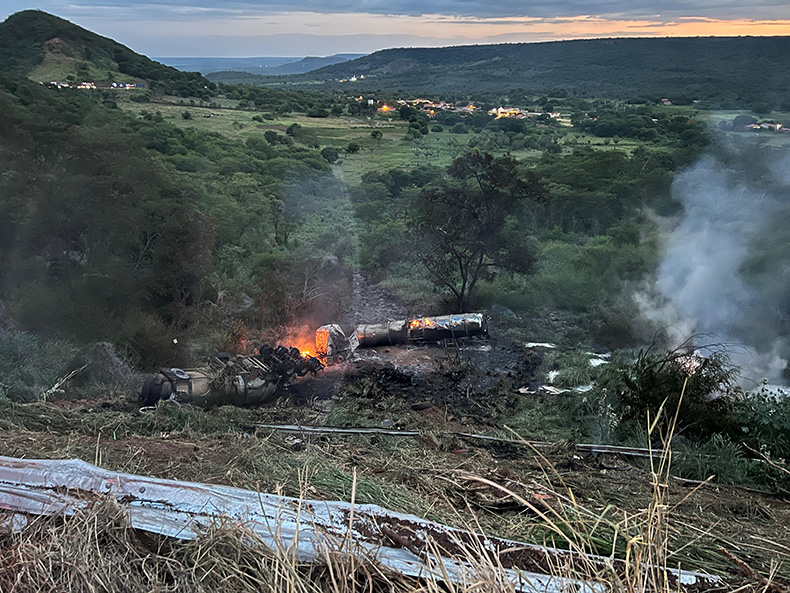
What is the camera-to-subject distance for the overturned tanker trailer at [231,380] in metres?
8.54

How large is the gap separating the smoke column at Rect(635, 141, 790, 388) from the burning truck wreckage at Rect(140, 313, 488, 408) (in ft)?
15.0

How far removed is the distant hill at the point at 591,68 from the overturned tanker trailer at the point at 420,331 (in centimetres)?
2783

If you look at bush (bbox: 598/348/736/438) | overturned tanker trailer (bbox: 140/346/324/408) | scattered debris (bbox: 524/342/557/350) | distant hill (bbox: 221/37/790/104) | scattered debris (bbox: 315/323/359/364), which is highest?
distant hill (bbox: 221/37/790/104)

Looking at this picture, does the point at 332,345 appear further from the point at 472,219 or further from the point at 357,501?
the point at 357,501

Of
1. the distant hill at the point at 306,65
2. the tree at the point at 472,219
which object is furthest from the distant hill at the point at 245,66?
the tree at the point at 472,219

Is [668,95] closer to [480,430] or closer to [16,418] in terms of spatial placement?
[480,430]

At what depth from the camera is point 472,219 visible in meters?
16.1

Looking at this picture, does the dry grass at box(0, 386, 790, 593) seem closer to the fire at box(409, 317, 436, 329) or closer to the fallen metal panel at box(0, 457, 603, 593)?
the fallen metal panel at box(0, 457, 603, 593)

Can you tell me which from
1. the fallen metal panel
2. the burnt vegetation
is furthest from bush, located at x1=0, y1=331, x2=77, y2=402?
the fallen metal panel

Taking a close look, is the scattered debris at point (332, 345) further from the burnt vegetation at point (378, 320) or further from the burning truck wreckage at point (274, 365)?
the burnt vegetation at point (378, 320)

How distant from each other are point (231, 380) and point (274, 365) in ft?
2.90

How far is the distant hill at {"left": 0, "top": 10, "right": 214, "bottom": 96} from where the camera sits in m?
34.5

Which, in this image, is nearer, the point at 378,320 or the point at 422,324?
the point at 422,324

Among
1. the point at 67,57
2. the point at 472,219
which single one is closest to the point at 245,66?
the point at 67,57
